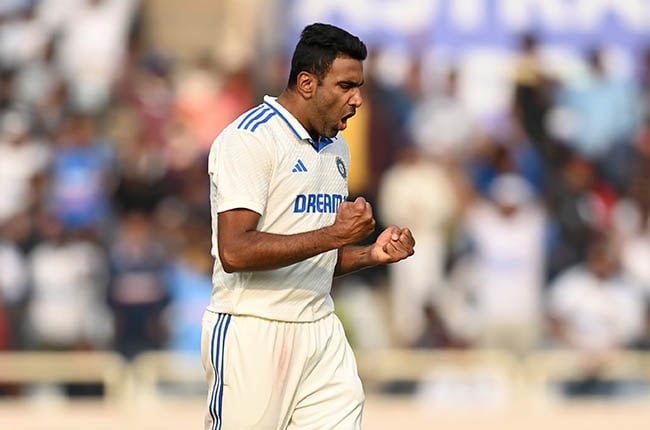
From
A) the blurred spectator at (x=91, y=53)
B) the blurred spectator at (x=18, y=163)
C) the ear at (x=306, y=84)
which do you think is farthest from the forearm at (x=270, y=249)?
the blurred spectator at (x=91, y=53)

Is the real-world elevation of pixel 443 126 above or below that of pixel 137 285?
above

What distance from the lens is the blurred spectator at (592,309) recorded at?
39.3 feet

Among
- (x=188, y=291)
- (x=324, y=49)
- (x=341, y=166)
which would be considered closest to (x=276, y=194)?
(x=341, y=166)

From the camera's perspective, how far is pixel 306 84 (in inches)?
205

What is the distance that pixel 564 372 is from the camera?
11773 mm

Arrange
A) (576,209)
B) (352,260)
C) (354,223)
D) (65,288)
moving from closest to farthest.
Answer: (354,223), (352,260), (65,288), (576,209)

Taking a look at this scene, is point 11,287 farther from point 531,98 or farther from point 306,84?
point 306,84

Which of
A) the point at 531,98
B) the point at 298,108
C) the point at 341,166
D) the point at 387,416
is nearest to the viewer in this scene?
the point at 298,108

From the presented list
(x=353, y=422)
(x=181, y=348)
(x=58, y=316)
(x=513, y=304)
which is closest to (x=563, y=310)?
(x=513, y=304)

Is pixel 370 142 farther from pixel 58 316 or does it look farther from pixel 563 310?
pixel 58 316

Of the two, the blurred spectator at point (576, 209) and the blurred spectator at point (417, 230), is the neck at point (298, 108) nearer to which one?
the blurred spectator at point (417, 230)

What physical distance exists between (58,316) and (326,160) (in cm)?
674

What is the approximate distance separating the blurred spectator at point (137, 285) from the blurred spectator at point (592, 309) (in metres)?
3.20

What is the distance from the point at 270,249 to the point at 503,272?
721 centimetres
